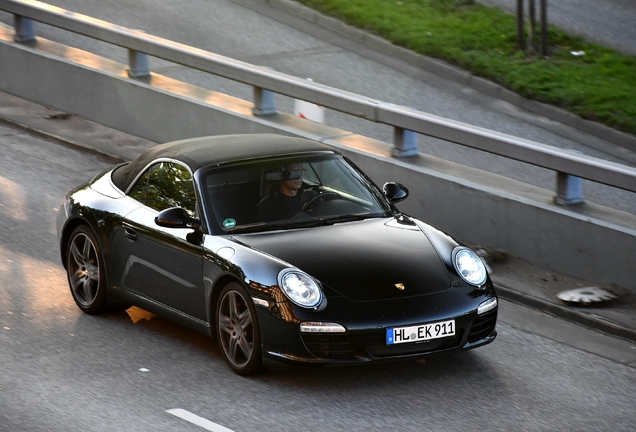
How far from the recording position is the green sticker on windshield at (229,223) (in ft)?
26.4

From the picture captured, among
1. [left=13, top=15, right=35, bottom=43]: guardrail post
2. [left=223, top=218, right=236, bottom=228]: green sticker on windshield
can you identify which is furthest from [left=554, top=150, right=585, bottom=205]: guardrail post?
[left=13, top=15, right=35, bottom=43]: guardrail post

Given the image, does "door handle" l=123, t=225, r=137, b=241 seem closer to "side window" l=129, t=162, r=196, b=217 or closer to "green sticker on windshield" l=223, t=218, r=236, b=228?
"side window" l=129, t=162, r=196, b=217

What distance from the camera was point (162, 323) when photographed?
352 inches

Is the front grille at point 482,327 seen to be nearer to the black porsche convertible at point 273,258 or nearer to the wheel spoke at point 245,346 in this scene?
the black porsche convertible at point 273,258

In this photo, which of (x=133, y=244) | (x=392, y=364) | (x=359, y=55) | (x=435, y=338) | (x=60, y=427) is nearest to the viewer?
(x=60, y=427)

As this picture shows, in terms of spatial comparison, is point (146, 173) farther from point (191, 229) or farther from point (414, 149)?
point (414, 149)

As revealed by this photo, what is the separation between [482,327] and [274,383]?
136 cm

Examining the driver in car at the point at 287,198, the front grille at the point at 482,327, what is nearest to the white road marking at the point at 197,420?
the driver in car at the point at 287,198

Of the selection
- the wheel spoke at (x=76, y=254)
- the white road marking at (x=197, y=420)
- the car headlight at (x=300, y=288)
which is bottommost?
the white road marking at (x=197, y=420)

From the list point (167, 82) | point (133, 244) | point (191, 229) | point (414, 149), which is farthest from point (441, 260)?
point (167, 82)

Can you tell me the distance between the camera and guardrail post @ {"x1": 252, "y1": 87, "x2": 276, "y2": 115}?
12.8 meters

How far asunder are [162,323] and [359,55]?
35.0 ft

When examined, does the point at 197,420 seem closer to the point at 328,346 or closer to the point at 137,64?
the point at 328,346

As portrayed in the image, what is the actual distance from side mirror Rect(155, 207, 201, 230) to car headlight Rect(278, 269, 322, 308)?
37.1 inches
